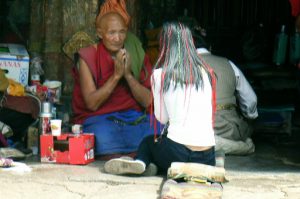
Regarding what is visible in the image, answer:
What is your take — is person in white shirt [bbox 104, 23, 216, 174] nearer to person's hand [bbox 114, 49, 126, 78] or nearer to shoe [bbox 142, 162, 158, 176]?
shoe [bbox 142, 162, 158, 176]

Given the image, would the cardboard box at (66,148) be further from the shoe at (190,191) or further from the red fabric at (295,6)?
the red fabric at (295,6)

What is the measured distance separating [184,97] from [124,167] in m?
0.69

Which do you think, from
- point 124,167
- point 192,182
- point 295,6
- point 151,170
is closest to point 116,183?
point 124,167

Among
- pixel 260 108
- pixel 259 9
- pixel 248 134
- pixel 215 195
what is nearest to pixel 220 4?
pixel 259 9

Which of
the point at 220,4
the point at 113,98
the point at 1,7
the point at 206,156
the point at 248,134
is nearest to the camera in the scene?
the point at 206,156

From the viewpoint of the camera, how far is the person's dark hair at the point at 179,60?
4.68 metres

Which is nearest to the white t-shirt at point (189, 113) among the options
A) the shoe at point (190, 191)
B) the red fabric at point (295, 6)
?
the shoe at point (190, 191)

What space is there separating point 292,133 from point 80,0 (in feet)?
8.91

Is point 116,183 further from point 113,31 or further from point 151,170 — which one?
point 113,31

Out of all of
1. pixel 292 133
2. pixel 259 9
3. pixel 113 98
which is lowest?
pixel 292 133

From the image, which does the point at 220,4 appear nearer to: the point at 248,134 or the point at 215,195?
the point at 248,134

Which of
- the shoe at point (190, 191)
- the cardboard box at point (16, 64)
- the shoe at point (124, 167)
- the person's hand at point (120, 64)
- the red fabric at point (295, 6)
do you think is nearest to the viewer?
the shoe at point (190, 191)

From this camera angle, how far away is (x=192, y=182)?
435 cm

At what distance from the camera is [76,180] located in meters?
4.91
